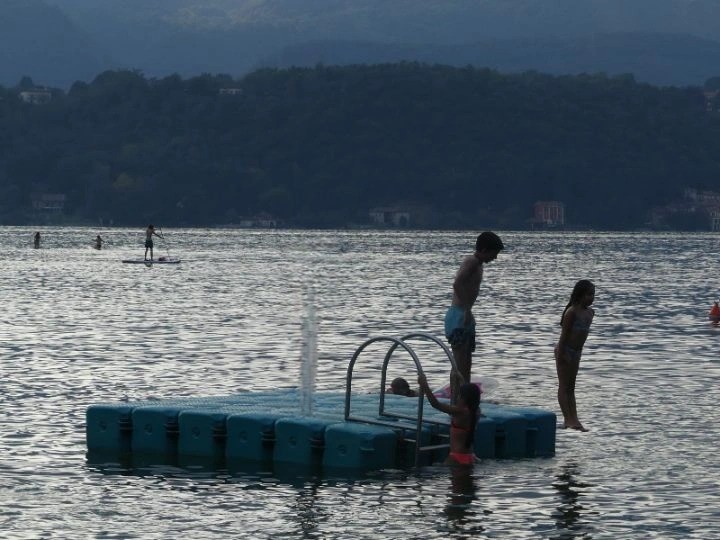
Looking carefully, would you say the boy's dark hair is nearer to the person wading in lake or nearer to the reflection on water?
the person wading in lake

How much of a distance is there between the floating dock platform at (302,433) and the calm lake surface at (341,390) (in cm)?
38

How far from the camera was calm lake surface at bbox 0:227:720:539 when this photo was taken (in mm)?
17812

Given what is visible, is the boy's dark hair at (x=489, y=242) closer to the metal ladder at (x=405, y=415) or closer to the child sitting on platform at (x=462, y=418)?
the metal ladder at (x=405, y=415)

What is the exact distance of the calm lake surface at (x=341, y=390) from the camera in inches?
701

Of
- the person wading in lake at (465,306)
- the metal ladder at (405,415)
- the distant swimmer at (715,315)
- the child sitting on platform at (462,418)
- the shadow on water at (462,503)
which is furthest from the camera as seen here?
the distant swimmer at (715,315)

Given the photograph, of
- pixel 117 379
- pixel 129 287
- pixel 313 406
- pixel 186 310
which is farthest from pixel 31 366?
pixel 129 287

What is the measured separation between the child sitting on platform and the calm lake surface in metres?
0.34

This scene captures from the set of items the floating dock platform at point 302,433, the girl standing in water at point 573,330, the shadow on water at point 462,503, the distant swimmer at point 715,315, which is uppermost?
the girl standing in water at point 573,330

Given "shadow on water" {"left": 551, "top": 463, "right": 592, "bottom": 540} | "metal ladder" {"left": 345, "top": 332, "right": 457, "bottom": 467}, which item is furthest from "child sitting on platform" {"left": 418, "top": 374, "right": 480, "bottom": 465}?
"shadow on water" {"left": 551, "top": 463, "right": 592, "bottom": 540}

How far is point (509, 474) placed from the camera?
20609 mm

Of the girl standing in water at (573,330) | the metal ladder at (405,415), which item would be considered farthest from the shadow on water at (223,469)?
the girl standing in water at (573,330)

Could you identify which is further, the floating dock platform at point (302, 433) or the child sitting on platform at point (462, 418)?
the floating dock platform at point (302, 433)

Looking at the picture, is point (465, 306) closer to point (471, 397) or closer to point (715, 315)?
point (471, 397)

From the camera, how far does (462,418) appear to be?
20.6m
